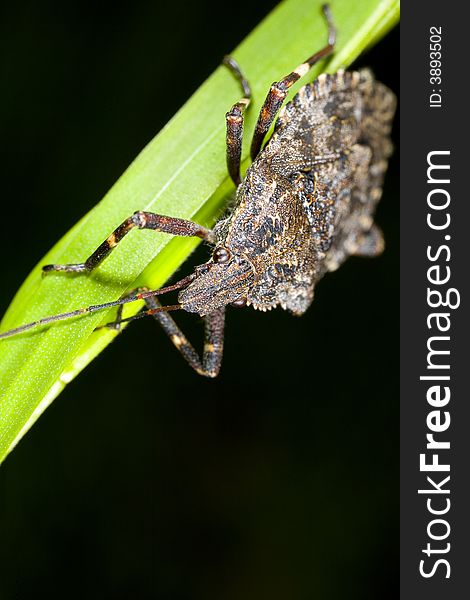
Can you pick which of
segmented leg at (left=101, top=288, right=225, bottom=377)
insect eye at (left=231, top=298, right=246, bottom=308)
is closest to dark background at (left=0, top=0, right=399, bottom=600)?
segmented leg at (left=101, top=288, right=225, bottom=377)

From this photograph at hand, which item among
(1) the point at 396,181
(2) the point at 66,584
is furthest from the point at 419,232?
(2) the point at 66,584

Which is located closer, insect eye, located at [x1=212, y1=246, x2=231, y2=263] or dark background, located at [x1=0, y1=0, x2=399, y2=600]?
insect eye, located at [x1=212, y1=246, x2=231, y2=263]

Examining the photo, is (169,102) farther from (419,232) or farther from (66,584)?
(66,584)

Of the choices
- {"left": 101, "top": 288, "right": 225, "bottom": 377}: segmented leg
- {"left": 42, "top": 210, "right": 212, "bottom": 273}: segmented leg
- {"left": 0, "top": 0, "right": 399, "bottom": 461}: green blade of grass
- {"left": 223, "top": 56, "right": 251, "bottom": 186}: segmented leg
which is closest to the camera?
{"left": 0, "top": 0, "right": 399, "bottom": 461}: green blade of grass

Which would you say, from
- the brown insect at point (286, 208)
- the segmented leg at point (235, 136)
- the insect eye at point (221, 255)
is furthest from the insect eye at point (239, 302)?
the segmented leg at point (235, 136)

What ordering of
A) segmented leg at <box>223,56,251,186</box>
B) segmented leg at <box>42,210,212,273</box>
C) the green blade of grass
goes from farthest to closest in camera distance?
segmented leg at <box>223,56,251,186</box>
segmented leg at <box>42,210,212,273</box>
the green blade of grass

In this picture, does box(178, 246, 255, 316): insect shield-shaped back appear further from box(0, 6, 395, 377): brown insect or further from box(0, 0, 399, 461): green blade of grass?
box(0, 0, 399, 461): green blade of grass

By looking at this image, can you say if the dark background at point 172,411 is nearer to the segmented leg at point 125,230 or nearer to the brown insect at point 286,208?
the brown insect at point 286,208

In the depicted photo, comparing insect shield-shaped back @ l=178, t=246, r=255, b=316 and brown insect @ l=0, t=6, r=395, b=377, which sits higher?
brown insect @ l=0, t=6, r=395, b=377
